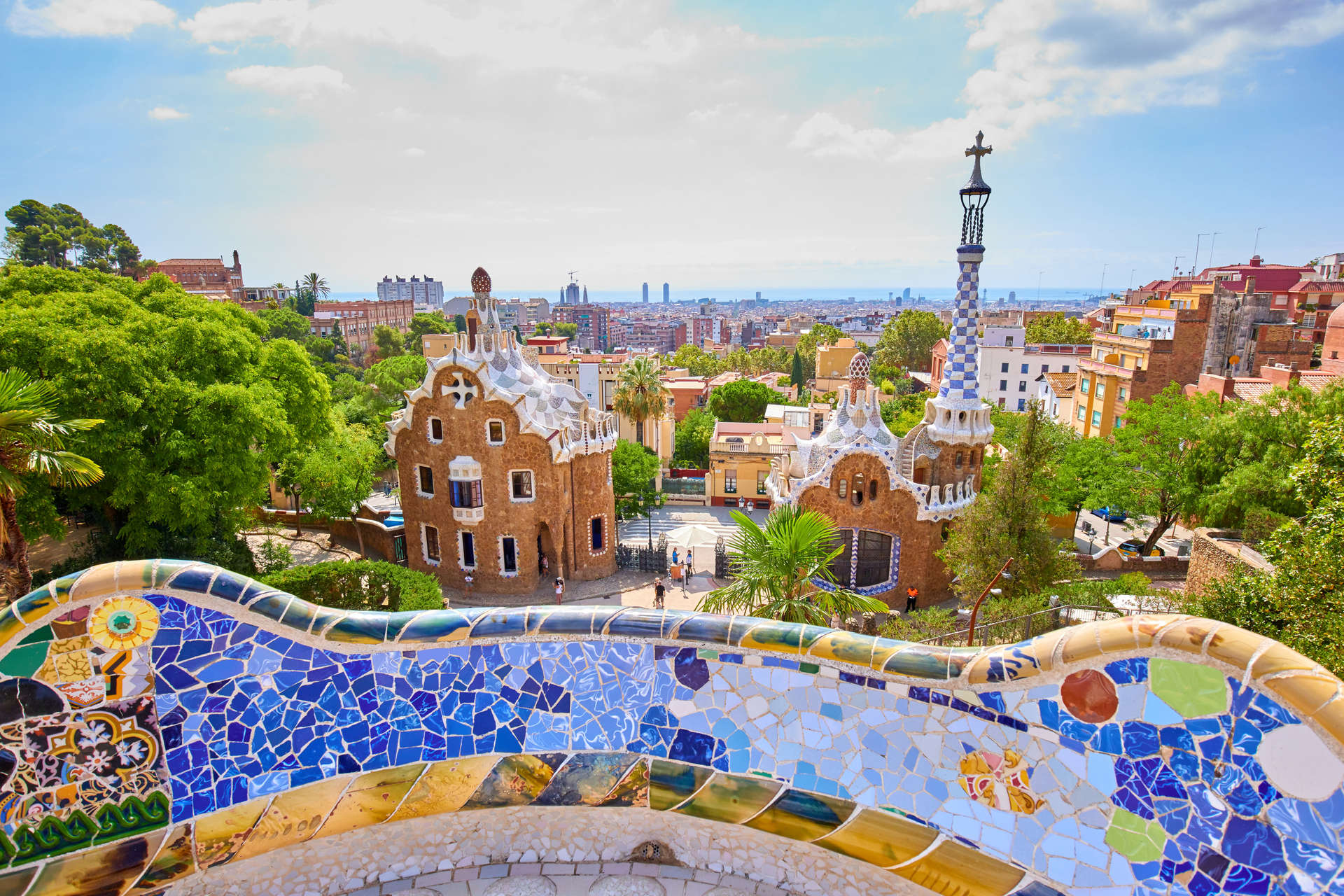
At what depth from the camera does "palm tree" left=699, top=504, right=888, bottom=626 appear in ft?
34.1

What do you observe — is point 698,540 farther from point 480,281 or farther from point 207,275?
point 207,275

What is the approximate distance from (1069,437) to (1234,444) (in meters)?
→ 6.87

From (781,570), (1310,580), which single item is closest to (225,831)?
(781,570)

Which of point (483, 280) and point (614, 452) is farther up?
point (483, 280)

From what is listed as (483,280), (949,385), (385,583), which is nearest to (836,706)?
(385,583)

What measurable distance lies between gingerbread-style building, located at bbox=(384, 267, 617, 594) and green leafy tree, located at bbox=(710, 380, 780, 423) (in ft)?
86.7

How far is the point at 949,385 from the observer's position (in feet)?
62.8

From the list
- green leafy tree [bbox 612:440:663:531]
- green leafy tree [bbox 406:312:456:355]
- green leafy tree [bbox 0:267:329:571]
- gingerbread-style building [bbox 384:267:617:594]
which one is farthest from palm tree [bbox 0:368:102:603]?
green leafy tree [bbox 406:312:456:355]

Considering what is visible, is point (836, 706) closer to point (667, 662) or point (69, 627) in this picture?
point (667, 662)

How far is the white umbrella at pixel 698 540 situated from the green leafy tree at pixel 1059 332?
5028 cm

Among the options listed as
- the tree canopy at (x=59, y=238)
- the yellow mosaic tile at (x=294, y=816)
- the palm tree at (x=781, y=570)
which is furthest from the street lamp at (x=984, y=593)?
the tree canopy at (x=59, y=238)

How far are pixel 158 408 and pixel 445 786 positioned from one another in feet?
44.7

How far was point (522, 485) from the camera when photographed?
813 inches

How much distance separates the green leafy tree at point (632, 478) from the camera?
28312 mm
